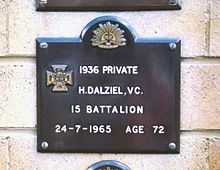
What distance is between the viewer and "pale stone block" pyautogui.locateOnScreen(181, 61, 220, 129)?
1802 millimetres

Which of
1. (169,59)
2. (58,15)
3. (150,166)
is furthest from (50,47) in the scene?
(150,166)

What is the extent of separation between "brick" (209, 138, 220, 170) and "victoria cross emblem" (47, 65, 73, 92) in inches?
19.9

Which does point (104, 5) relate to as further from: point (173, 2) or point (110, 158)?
point (110, 158)

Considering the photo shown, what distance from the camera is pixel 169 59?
1799 millimetres

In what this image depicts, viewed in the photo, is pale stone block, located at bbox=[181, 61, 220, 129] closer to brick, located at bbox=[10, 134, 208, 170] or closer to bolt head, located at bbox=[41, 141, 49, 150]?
brick, located at bbox=[10, 134, 208, 170]

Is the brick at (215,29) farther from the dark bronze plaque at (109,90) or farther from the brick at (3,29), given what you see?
the brick at (3,29)

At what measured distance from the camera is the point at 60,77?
182 centimetres

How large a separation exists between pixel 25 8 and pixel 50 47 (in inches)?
6.0

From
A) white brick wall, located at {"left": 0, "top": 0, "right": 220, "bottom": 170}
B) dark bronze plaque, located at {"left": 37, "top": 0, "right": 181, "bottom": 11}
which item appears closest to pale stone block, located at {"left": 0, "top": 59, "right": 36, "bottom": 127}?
white brick wall, located at {"left": 0, "top": 0, "right": 220, "bottom": 170}

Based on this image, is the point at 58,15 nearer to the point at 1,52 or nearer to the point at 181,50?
the point at 1,52

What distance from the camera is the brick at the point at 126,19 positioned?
179 cm

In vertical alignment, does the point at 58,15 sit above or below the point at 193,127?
above

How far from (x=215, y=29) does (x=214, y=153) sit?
405 mm

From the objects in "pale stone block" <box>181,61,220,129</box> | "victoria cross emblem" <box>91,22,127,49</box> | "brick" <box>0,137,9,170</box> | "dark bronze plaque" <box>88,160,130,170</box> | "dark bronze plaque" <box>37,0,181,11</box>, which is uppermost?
"dark bronze plaque" <box>37,0,181,11</box>
